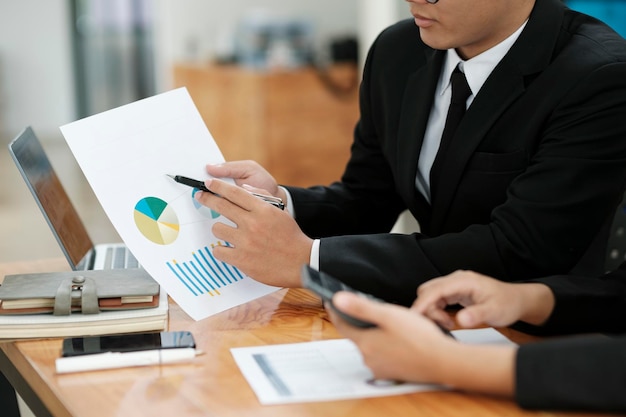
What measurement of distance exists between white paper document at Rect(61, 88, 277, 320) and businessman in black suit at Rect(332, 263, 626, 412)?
1.25 feet

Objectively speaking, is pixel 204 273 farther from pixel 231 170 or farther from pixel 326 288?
pixel 326 288

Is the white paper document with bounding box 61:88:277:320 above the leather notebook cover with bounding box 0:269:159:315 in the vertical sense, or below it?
above

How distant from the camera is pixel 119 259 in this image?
175 cm

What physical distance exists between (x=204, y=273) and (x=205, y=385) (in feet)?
1.20

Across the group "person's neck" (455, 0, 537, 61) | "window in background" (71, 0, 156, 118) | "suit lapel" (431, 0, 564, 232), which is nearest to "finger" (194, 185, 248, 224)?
"suit lapel" (431, 0, 564, 232)

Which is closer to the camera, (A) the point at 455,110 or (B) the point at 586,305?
(B) the point at 586,305

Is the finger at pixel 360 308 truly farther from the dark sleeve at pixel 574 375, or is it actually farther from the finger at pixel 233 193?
the finger at pixel 233 193

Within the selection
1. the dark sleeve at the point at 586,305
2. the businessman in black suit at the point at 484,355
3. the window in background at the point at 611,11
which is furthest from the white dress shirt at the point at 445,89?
the window in background at the point at 611,11

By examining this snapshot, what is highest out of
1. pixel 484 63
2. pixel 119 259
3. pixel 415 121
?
pixel 484 63

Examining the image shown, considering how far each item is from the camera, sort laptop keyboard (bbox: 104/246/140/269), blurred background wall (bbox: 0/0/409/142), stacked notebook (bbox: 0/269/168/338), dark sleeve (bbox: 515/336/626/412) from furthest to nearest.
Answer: blurred background wall (bbox: 0/0/409/142) → laptop keyboard (bbox: 104/246/140/269) → stacked notebook (bbox: 0/269/168/338) → dark sleeve (bbox: 515/336/626/412)

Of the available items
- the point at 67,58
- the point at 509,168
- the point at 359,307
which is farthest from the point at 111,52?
the point at 359,307

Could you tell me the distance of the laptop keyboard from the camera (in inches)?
66.5

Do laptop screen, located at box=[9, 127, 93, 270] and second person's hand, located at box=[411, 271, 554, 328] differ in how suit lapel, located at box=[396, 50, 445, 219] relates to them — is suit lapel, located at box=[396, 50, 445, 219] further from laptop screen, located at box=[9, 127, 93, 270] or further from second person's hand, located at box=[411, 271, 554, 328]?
laptop screen, located at box=[9, 127, 93, 270]

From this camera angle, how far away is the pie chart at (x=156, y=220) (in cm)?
147
